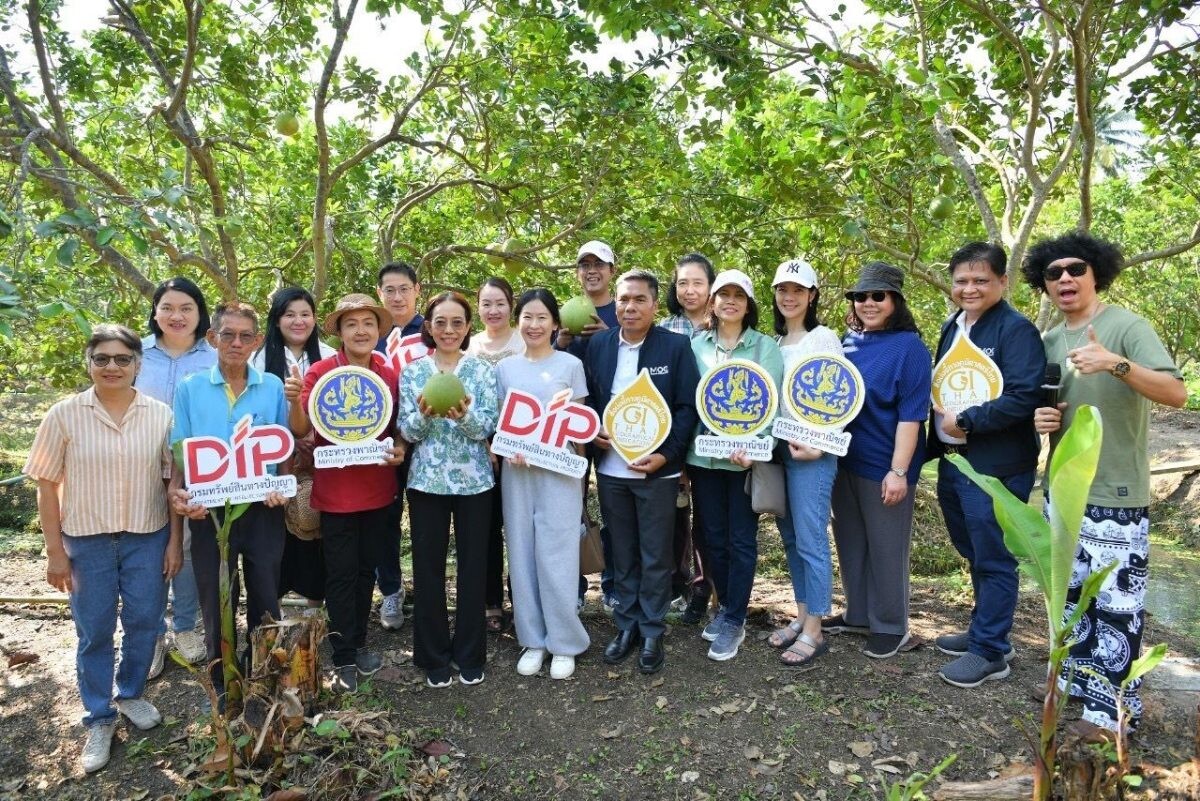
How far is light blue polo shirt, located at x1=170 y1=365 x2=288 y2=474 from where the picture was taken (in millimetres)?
3410

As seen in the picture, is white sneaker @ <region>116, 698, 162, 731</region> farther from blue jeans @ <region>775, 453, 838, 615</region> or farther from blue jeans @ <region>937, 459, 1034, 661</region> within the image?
blue jeans @ <region>937, 459, 1034, 661</region>

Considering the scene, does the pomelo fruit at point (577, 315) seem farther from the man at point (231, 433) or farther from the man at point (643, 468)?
the man at point (231, 433)

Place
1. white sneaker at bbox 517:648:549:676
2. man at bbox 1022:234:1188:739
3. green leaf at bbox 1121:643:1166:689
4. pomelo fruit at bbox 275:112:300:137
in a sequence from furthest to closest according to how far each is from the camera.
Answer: pomelo fruit at bbox 275:112:300:137 < white sneaker at bbox 517:648:549:676 < man at bbox 1022:234:1188:739 < green leaf at bbox 1121:643:1166:689

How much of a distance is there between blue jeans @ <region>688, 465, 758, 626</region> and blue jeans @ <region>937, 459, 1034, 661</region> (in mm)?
969

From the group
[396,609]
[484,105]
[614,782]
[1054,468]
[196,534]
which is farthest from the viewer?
[484,105]

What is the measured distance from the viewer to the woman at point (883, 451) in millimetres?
3756

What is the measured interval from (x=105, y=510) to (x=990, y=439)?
13.1 feet

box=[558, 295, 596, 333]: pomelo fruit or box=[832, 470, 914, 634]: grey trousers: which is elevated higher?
box=[558, 295, 596, 333]: pomelo fruit

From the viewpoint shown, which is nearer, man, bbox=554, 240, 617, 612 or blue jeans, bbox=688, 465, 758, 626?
blue jeans, bbox=688, 465, 758, 626

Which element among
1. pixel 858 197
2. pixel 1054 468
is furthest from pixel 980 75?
pixel 1054 468

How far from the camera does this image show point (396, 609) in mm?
4629

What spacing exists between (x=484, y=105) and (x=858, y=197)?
11.3 feet

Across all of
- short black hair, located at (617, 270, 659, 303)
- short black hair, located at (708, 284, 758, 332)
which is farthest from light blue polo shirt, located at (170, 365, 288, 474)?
short black hair, located at (708, 284, 758, 332)

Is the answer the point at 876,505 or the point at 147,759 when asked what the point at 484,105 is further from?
the point at 147,759
